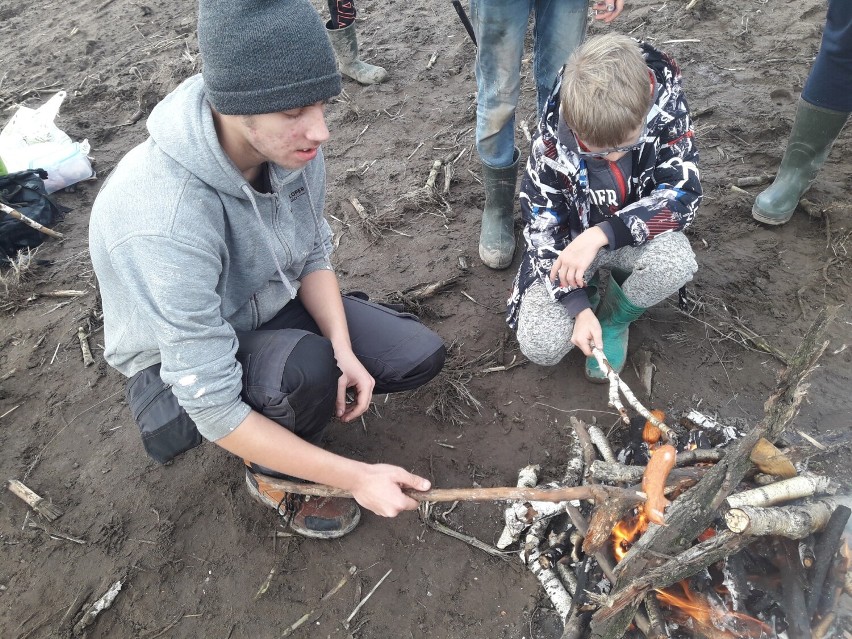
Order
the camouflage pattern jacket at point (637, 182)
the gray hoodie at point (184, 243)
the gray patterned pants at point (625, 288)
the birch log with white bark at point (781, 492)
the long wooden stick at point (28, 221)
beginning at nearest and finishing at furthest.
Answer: the gray hoodie at point (184, 243) < the birch log with white bark at point (781, 492) < the camouflage pattern jacket at point (637, 182) < the gray patterned pants at point (625, 288) < the long wooden stick at point (28, 221)

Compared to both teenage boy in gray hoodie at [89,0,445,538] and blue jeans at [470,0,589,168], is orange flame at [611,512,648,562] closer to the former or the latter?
teenage boy in gray hoodie at [89,0,445,538]

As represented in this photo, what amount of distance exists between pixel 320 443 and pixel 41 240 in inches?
113

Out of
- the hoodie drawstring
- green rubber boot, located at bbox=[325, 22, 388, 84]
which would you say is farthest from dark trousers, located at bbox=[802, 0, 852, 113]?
green rubber boot, located at bbox=[325, 22, 388, 84]

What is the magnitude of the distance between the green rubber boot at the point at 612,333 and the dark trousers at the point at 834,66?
1.49 m

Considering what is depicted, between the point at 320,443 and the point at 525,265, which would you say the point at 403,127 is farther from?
the point at 320,443

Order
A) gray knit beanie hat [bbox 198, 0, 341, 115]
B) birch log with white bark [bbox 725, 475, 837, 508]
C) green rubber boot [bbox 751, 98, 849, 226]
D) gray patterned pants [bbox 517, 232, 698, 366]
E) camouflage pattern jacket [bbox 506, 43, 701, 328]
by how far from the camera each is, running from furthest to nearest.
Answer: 1. green rubber boot [bbox 751, 98, 849, 226]
2. gray patterned pants [bbox 517, 232, 698, 366]
3. camouflage pattern jacket [bbox 506, 43, 701, 328]
4. birch log with white bark [bbox 725, 475, 837, 508]
5. gray knit beanie hat [bbox 198, 0, 341, 115]

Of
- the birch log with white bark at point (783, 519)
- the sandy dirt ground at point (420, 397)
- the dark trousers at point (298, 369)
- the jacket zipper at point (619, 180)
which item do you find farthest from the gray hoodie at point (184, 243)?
the birch log with white bark at point (783, 519)

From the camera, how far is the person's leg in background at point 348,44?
4.72m

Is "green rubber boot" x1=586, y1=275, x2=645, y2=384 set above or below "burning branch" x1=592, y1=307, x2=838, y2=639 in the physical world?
below

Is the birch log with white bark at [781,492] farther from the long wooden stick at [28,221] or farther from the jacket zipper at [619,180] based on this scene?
the long wooden stick at [28,221]

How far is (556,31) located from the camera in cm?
274

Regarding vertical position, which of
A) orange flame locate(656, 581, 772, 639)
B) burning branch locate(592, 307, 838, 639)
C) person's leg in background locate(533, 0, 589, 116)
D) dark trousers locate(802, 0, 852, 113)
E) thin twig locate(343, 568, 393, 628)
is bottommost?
thin twig locate(343, 568, 393, 628)

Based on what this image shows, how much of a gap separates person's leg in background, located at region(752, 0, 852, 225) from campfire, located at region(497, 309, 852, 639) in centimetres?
176

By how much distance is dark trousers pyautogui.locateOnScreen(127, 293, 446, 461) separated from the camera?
190 cm
